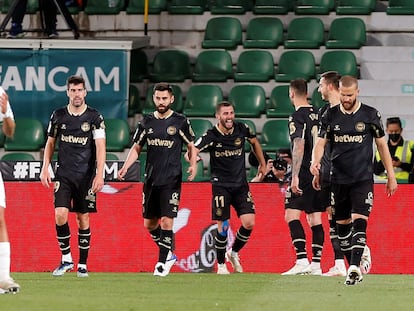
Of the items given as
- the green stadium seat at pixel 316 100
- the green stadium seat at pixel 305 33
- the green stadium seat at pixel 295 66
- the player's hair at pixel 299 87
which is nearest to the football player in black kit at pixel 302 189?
the player's hair at pixel 299 87

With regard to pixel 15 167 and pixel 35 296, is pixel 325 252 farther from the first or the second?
pixel 35 296

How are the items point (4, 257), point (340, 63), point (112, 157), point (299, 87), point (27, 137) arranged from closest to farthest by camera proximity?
1. point (4, 257)
2. point (299, 87)
3. point (112, 157)
4. point (27, 137)
5. point (340, 63)

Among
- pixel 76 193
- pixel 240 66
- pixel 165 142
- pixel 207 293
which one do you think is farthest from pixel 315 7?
pixel 207 293

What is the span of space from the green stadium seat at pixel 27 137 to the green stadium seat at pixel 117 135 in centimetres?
100

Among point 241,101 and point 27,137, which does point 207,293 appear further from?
point 241,101

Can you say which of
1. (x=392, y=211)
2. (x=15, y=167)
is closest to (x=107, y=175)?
(x=15, y=167)

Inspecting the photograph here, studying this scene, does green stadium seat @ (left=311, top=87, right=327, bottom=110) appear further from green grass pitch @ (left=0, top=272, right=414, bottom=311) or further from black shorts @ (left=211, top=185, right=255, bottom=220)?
green grass pitch @ (left=0, top=272, right=414, bottom=311)

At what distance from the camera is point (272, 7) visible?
20.9 meters

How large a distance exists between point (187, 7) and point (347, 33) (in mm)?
2678

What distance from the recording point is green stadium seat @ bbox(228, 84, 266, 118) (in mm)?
19234

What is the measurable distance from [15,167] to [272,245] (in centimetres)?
329

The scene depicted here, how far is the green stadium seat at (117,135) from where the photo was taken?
61.4ft

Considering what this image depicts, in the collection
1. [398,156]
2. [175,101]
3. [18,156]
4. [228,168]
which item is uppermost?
[228,168]

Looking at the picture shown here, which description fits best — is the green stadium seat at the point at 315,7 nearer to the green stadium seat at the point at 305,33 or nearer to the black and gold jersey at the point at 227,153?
the green stadium seat at the point at 305,33
